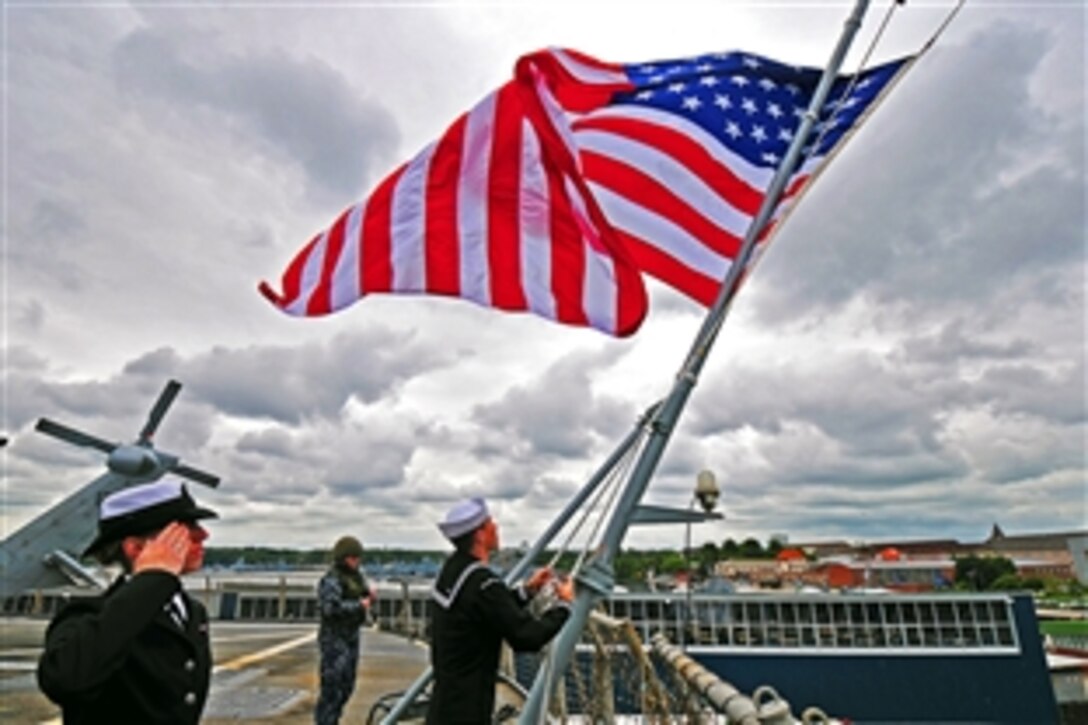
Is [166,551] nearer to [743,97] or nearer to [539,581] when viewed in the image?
[539,581]

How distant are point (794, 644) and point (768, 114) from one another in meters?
35.5

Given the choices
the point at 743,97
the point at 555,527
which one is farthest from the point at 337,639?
the point at 743,97

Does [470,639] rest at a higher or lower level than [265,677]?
higher

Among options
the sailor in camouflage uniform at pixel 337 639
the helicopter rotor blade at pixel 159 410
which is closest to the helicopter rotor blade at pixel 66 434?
the helicopter rotor blade at pixel 159 410

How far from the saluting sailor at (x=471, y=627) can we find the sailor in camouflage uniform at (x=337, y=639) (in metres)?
2.52

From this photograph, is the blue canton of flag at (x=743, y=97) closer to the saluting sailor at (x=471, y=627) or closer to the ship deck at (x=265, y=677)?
the saluting sailor at (x=471, y=627)

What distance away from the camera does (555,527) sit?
336cm

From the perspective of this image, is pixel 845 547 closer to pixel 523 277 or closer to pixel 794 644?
pixel 794 644

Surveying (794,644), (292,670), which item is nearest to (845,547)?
(794,644)

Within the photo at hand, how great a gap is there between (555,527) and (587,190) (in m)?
1.65

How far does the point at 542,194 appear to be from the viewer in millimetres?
3682

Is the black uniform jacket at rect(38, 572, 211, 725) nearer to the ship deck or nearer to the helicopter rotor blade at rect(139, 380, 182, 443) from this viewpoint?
the ship deck

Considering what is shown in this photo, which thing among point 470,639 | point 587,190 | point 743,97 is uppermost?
point 743,97

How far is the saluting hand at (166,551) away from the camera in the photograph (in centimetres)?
184
